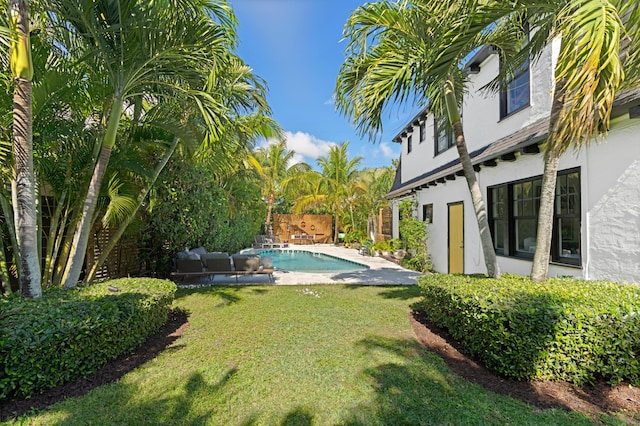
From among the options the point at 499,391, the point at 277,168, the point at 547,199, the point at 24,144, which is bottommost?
the point at 499,391

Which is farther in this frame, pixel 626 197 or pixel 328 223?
pixel 328 223

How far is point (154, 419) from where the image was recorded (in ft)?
9.46

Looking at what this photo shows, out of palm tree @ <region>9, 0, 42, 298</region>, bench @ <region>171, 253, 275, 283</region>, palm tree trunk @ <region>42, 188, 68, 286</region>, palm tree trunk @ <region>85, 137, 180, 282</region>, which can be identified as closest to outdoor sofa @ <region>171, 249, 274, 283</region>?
bench @ <region>171, 253, 275, 283</region>

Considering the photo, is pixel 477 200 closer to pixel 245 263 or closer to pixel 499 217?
pixel 499 217

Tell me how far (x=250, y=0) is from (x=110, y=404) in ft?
27.0

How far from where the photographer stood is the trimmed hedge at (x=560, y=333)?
11.0 ft

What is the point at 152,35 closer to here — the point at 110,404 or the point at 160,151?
the point at 160,151

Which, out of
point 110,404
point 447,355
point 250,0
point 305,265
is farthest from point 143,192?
point 305,265

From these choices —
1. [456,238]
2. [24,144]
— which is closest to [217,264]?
[24,144]

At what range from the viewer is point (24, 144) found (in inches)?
149

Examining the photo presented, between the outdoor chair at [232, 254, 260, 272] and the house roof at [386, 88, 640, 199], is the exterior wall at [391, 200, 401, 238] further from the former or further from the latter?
the outdoor chair at [232, 254, 260, 272]

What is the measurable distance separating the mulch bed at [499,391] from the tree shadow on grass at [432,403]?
21 cm

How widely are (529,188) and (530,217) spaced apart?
2.26ft

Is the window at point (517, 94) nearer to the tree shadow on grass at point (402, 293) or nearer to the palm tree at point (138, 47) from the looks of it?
the tree shadow on grass at point (402, 293)
